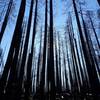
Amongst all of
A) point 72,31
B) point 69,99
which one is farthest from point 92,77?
point 72,31

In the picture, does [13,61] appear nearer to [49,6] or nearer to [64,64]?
[49,6]

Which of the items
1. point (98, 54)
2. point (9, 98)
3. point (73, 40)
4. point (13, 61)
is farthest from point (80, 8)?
point (98, 54)

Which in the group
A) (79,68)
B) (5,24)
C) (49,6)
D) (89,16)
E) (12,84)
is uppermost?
(89,16)

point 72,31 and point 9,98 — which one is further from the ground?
point 72,31

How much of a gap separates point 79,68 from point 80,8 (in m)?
6.72

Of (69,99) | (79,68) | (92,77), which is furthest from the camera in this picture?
(79,68)

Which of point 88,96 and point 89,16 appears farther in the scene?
point 89,16

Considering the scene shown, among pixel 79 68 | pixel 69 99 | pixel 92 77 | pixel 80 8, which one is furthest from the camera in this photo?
pixel 79 68

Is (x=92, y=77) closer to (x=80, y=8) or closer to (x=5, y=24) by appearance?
(x=80, y=8)

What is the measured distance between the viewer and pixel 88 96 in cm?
964

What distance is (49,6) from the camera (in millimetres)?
9531

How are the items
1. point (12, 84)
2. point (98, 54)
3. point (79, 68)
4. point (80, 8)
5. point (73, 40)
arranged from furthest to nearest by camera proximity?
→ point (98, 54) → point (79, 68) → point (73, 40) → point (80, 8) → point (12, 84)

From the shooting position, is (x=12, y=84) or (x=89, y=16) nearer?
(x=12, y=84)

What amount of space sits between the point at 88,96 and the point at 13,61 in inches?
235
